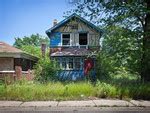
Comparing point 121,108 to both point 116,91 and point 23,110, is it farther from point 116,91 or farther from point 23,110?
point 23,110

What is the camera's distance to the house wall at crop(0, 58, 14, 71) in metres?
A: 30.3

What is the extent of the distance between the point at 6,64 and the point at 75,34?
31.8 ft

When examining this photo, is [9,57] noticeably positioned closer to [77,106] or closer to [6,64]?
[6,64]

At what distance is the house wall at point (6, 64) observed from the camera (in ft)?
99.3

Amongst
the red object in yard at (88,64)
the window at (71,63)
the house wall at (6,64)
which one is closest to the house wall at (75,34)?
the window at (71,63)

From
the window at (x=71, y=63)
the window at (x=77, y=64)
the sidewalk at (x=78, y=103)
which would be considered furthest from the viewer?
the window at (x=77, y=64)

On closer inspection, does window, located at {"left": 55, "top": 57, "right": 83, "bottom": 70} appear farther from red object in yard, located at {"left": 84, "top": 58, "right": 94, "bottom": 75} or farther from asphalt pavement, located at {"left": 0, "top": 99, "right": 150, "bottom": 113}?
asphalt pavement, located at {"left": 0, "top": 99, "right": 150, "bottom": 113}

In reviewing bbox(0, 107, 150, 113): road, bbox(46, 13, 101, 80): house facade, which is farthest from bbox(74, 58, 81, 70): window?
bbox(0, 107, 150, 113): road

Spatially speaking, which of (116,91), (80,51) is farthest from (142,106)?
(80,51)

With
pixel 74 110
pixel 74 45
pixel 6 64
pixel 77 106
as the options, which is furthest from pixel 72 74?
pixel 74 110

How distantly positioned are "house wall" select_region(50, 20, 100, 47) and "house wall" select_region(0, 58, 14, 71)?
7.42m

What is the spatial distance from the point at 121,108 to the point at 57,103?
→ 314cm

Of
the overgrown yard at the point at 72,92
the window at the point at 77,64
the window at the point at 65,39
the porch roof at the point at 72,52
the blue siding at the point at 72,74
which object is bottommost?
the blue siding at the point at 72,74

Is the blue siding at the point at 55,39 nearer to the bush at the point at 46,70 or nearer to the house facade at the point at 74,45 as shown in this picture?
the house facade at the point at 74,45
